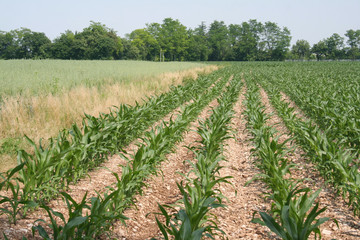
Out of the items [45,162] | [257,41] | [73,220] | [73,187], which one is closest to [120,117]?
[73,187]

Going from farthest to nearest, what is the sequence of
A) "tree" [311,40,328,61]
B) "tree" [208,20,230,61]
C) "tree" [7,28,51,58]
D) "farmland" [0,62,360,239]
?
"tree" [311,40,328,61] < "tree" [208,20,230,61] < "tree" [7,28,51,58] < "farmland" [0,62,360,239]

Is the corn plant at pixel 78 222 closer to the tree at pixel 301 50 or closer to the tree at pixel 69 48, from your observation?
the tree at pixel 69 48

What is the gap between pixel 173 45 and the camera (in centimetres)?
9200

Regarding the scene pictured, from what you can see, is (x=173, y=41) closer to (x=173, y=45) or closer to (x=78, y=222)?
(x=173, y=45)

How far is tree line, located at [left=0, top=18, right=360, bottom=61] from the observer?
6638cm

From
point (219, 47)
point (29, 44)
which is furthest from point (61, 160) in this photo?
point (219, 47)

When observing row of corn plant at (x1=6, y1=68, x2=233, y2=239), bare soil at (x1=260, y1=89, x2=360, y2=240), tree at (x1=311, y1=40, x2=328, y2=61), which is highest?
tree at (x1=311, y1=40, x2=328, y2=61)

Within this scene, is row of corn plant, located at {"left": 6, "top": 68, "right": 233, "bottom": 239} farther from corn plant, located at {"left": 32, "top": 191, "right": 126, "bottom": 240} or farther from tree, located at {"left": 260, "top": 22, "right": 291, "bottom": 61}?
tree, located at {"left": 260, "top": 22, "right": 291, "bottom": 61}

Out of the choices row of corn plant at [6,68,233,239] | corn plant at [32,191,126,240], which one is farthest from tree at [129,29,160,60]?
corn plant at [32,191,126,240]

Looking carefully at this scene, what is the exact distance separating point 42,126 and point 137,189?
3331 mm

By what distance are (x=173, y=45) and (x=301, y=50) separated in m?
54.6

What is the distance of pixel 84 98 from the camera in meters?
8.39

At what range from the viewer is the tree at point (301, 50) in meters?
109

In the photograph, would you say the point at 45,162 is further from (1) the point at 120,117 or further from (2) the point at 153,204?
(1) the point at 120,117
